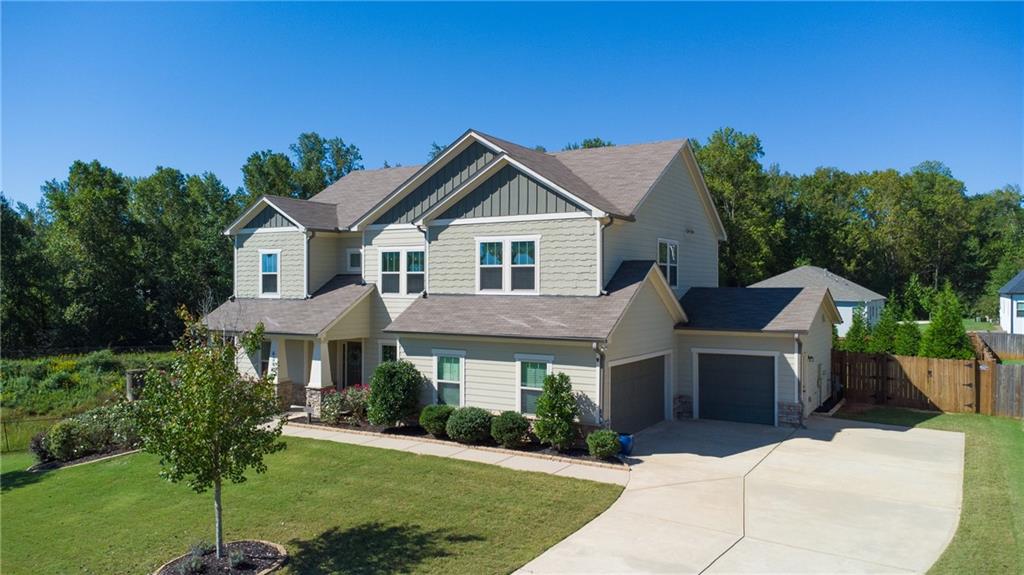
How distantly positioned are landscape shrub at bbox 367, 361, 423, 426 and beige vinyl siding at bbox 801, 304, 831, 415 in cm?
1030

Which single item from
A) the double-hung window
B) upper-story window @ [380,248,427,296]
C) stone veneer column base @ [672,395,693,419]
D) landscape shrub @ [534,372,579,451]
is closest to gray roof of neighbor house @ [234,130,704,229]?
upper-story window @ [380,248,427,296]

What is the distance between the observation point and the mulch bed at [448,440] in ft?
47.3

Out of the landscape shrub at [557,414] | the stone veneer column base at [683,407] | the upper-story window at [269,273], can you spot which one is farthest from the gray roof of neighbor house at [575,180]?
the stone veneer column base at [683,407]

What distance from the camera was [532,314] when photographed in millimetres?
16656

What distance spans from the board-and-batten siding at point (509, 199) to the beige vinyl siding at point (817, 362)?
744 centimetres

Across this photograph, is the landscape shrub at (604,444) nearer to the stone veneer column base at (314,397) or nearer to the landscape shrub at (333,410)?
the landscape shrub at (333,410)

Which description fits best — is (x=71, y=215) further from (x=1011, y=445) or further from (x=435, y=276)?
(x=1011, y=445)

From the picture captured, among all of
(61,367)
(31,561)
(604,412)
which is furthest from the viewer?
(61,367)

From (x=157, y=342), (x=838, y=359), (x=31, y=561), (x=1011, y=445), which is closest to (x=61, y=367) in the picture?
(x=157, y=342)

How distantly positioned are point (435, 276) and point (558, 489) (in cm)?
885

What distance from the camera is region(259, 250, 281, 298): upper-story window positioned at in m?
23.2

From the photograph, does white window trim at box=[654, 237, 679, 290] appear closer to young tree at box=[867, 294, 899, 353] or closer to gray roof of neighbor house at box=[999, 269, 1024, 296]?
young tree at box=[867, 294, 899, 353]

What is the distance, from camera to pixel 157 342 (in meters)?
39.2

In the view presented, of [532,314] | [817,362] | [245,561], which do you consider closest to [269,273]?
[532,314]
